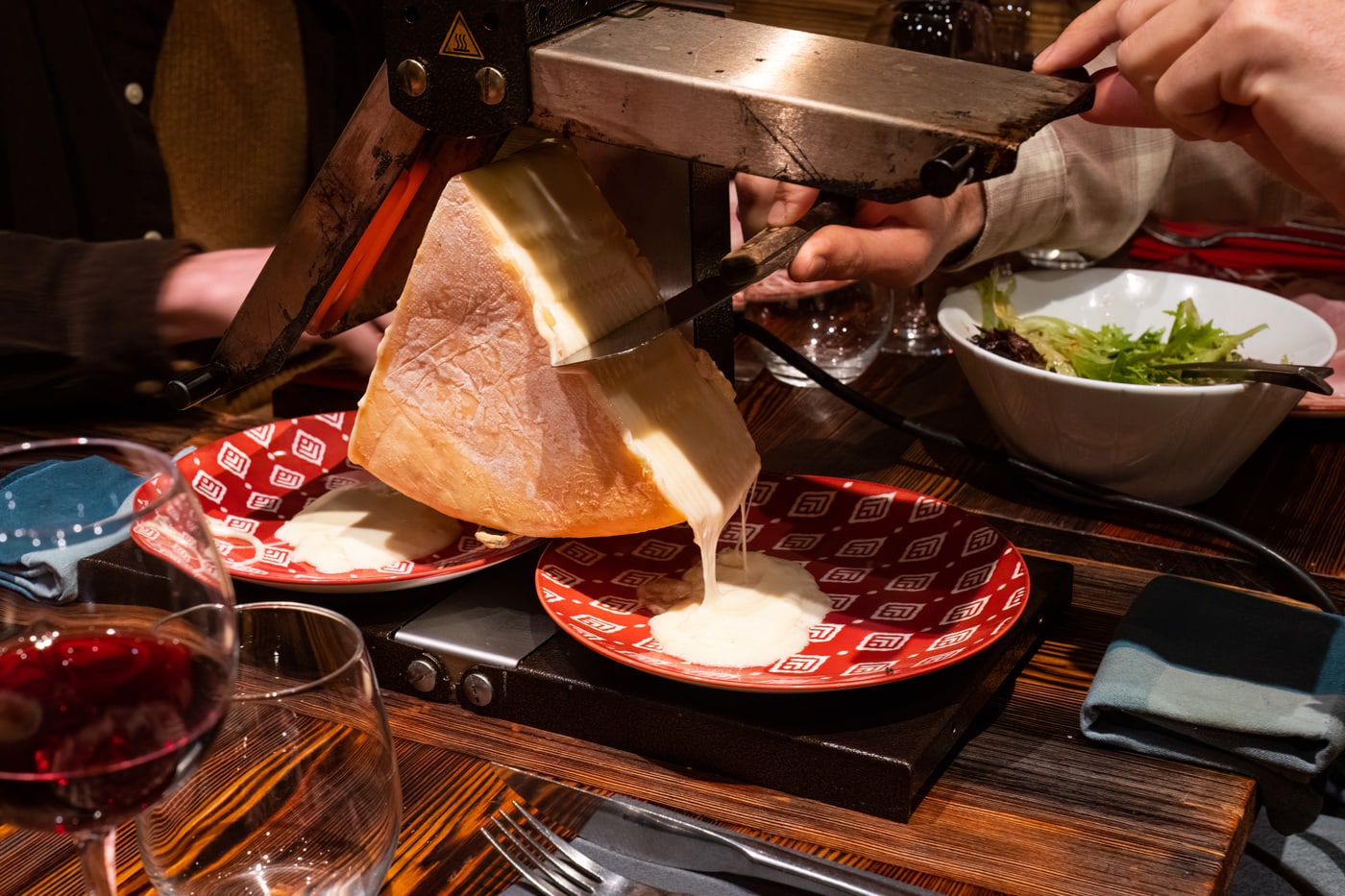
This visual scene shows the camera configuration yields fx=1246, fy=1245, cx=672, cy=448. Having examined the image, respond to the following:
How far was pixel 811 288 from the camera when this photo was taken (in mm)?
1806

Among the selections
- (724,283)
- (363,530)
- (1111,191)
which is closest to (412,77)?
(724,283)

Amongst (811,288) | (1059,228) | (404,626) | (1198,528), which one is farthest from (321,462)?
(1059,228)

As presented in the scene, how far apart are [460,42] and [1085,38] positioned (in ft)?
1.92

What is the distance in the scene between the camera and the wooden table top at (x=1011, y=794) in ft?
2.79

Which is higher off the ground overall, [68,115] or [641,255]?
[641,255]

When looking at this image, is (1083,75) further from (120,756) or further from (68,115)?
(68,115)

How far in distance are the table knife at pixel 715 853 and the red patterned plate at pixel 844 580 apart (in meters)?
0.13

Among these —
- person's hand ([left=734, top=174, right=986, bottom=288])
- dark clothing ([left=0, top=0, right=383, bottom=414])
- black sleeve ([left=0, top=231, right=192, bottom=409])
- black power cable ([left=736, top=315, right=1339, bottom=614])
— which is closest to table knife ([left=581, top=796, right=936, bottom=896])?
black power cable ([left=736, top=315, right=1339, bottom=614])

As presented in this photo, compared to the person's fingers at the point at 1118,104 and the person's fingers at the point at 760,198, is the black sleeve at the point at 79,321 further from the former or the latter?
the person's fingers at the point at 1118,104

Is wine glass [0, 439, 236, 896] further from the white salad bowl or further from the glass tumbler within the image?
the glass tumbler

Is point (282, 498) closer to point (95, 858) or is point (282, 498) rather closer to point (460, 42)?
point (460, 42)

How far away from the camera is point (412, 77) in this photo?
0.98 metres

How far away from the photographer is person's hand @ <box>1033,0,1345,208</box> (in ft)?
3.43

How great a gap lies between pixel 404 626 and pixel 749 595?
12.2 inches
